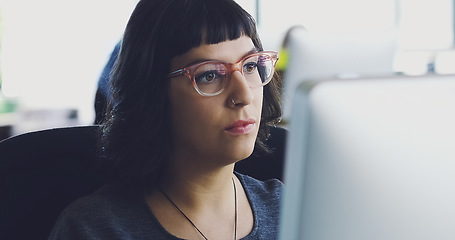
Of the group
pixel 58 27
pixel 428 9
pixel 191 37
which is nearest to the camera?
pixel 191 37

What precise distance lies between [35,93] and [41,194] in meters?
6.78

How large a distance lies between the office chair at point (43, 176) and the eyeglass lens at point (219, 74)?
28 centimetres

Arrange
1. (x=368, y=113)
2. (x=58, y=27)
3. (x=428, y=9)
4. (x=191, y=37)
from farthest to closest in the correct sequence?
(x=58, y=27), (x=428, y=9), (x=191, y=37), (x=368, y=113)

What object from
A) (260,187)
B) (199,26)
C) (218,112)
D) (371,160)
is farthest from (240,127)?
(371,160)

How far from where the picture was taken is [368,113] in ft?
1.67

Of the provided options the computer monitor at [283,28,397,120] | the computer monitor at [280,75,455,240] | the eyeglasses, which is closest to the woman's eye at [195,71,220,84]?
the eyeglasses

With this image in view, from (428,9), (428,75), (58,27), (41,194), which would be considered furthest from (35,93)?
(428,75)

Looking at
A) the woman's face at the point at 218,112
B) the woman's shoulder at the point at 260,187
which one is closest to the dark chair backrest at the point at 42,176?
the woman's face at the point at 218,112

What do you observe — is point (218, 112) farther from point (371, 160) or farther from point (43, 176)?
point (371, 160)

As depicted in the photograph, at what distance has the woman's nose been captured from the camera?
1.05 meters

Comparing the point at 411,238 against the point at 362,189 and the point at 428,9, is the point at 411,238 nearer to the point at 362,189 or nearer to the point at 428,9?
the point at 362,189

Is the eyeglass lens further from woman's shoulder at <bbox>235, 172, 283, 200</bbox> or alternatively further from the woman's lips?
woman's shoulder at <bbox>235, 172, 283, 200</bbox>

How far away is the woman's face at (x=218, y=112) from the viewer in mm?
1057

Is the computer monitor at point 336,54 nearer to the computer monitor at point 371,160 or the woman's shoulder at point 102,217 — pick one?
the woman's shoulder at point 102,217
